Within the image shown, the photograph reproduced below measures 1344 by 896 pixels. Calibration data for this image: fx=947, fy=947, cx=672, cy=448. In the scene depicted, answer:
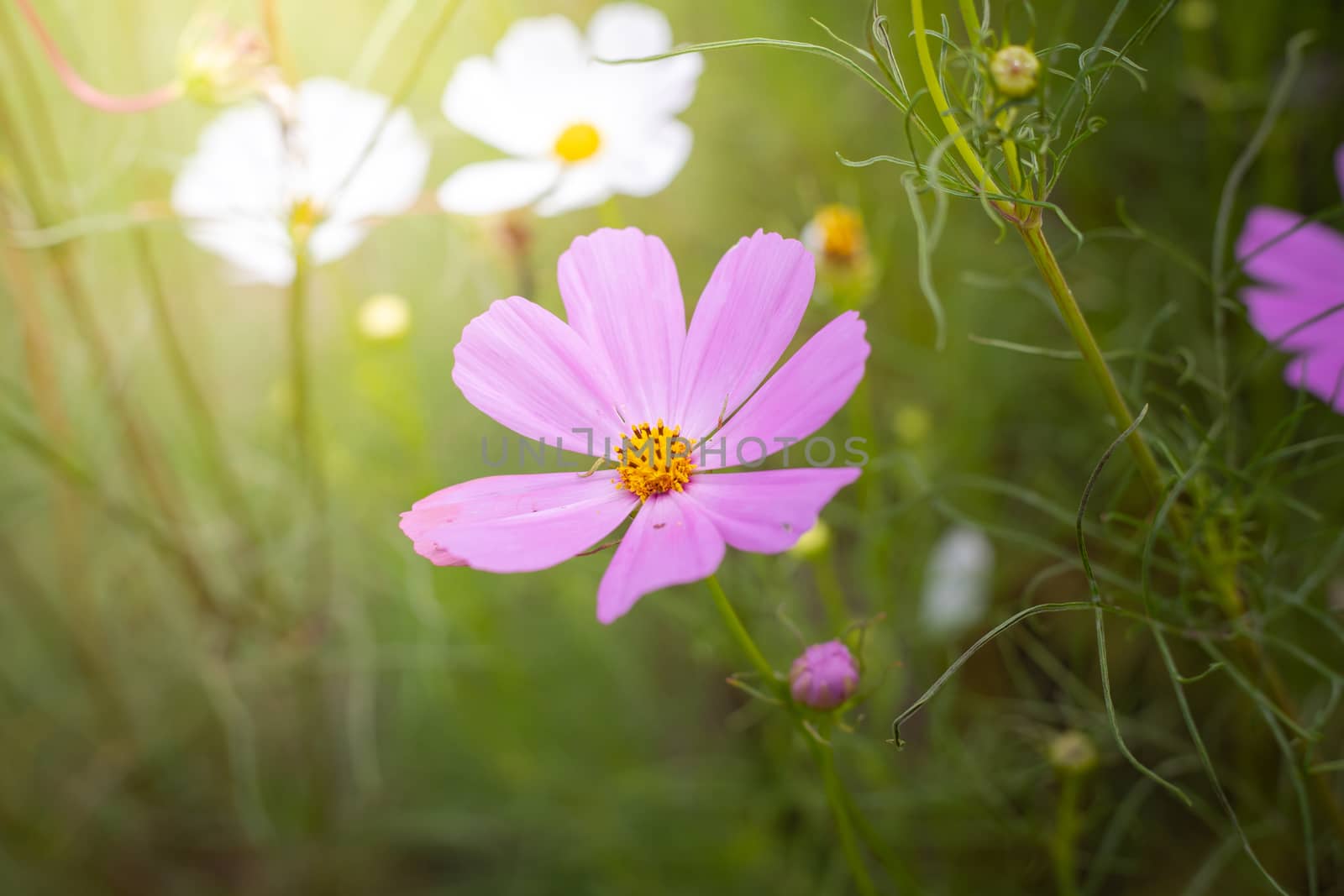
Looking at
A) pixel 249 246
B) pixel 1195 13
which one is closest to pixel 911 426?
pixel 1195 13

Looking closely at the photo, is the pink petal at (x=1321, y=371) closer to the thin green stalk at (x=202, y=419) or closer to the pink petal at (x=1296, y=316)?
the pink petal at (x=1296, y=316)

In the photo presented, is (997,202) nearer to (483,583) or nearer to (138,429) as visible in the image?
(138,429)

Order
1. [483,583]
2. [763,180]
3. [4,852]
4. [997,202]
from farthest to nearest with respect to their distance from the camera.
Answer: [763,180] < [483,583] < [4,852] < [997,202]

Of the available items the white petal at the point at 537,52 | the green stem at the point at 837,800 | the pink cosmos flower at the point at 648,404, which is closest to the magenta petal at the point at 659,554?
the pink cosmos flower at the point at 648,404

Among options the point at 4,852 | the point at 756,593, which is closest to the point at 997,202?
the point at 756,593

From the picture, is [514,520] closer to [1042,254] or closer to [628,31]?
[1042,254]

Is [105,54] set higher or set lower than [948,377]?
higher

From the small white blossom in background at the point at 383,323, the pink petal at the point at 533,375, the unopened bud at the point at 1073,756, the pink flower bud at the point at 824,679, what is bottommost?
the unopened bud at the point at 1073,756
